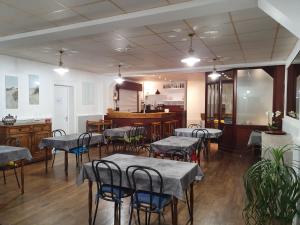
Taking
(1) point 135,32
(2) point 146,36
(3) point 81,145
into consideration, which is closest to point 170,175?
(1) point 135,32

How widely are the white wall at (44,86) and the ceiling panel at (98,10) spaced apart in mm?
3586

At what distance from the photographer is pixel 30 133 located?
17.9 ft

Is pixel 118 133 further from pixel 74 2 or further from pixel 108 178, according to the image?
pixel 74 2

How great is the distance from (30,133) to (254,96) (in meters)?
6.06

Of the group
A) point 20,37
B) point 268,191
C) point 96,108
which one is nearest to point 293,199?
point 268,191

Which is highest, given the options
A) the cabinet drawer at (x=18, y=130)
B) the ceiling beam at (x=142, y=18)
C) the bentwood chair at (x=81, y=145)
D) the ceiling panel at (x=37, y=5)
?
the ceiling panel at (x=37, y=5)

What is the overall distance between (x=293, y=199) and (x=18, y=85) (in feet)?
19.8

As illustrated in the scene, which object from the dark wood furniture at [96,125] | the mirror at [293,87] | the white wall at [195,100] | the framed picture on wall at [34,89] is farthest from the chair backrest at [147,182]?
the white wall at [195,100]

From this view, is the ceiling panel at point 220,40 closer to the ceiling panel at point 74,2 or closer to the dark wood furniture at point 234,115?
the ceiling panel at point 74,2

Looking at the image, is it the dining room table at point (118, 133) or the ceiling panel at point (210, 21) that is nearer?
the ceiling panel at point (210, 21)

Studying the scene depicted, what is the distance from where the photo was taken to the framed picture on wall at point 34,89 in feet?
20.1

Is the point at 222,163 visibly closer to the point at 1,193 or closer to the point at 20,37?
the point at 1,193

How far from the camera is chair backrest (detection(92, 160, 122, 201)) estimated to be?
2.54 meters

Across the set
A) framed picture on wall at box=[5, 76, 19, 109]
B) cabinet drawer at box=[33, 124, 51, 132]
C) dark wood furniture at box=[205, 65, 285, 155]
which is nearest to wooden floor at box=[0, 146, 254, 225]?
cabinet drawer at box=[33, 124, 51, 132]
